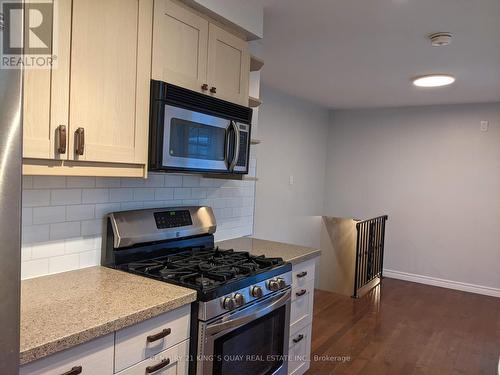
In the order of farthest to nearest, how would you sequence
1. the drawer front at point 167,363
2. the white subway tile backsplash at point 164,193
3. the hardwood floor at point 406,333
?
the hardwood floor at point 406,333
the white subway tile backsplash at point 164,193
the drawer front at point 167,363

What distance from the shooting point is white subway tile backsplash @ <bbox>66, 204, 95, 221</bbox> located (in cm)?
173

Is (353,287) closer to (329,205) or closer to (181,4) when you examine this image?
(329,205)

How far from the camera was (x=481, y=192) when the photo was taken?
4.67 meters

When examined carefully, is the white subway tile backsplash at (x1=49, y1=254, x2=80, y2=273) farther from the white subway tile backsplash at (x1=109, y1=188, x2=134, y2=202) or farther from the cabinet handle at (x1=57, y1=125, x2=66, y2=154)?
the cabinet handle at (x1=57, y1=125, x2=66, y2=154)

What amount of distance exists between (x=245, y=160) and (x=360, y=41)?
131 centimetres

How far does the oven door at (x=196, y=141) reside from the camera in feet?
5.76

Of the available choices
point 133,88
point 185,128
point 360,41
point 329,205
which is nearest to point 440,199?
point 329,205

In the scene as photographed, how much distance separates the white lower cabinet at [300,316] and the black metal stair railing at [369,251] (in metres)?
2.05

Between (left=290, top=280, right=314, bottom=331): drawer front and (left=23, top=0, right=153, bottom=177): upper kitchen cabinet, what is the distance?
1.25 m

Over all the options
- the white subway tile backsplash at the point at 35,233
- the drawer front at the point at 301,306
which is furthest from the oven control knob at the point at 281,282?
the white subway tile backsplash at the point at 35,233

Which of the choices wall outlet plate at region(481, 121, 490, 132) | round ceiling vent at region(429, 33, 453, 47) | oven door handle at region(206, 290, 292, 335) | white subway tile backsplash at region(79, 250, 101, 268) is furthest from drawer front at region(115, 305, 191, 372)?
wall outlet plate at region(481, 121, 490, 132)

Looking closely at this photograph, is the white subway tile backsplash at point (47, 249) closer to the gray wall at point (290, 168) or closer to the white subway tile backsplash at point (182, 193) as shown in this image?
Result: the white subway tile backsplash at point (182, 193)

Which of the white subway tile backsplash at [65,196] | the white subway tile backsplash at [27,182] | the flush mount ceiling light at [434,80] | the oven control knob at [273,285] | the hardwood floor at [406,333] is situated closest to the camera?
the white subway tile backsplash at [27,182]

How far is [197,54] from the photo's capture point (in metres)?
1.94
